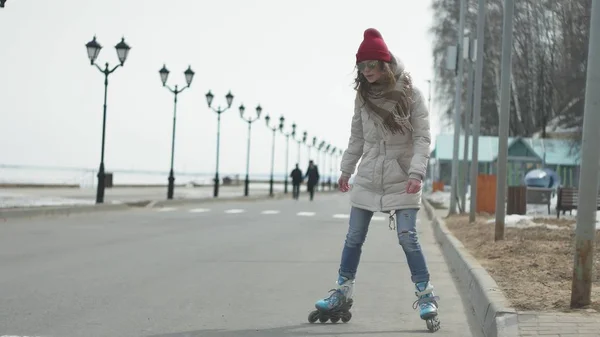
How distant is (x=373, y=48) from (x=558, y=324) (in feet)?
6.86

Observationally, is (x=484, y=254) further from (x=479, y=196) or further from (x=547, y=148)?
(x=547, y=148)

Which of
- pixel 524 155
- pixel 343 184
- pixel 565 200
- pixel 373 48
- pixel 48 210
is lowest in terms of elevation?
pixel 48 210

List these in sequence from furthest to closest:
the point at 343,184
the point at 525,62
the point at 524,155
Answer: the point at 524,155, the point at 525,62, the point at 343,184

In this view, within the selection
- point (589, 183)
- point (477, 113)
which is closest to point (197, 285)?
point (589, 183)

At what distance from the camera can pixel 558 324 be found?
20.2ft

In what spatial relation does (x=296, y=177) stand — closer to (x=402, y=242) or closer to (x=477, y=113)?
(x=477, y=113)

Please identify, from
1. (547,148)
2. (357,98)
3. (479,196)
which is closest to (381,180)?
(357,98)

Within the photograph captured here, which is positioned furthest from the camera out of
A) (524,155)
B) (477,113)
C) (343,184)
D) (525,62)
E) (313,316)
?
(524,155)

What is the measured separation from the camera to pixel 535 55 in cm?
5541

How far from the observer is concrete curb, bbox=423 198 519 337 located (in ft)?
21.0

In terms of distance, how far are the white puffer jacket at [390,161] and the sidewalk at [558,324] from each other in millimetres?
1090

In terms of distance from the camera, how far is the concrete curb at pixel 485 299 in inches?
252

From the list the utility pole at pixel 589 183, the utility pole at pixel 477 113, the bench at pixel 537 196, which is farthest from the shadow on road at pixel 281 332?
the bench at pixel 537 196

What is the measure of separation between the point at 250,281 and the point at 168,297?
1.57 meters
